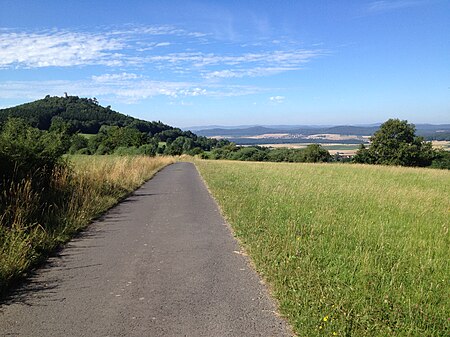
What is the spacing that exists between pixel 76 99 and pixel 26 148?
94.4m

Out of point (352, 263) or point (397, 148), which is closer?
point (352, 263)

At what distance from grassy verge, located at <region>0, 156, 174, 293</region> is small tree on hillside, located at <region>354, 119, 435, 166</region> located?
55.6m

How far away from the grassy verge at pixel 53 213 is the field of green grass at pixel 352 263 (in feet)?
10.9

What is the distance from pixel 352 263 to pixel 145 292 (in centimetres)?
292

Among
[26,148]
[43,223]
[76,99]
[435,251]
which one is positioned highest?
[76,99]

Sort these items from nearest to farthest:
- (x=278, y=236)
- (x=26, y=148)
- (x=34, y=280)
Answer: (x=34, y=280) → (x=278, y=236) → (x=26, y=148)

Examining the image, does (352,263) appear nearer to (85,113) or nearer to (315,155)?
(315,155)

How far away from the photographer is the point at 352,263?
5.41m

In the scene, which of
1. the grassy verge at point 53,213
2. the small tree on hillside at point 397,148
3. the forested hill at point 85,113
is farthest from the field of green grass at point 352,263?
the forested hill at point 85,113

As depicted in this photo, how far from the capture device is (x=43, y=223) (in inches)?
293

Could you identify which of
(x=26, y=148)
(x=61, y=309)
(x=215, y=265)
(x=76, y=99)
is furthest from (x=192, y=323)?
(x=76, y=99)

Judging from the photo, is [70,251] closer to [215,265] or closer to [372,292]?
[215,265]

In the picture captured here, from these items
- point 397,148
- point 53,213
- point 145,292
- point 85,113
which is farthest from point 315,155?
point 145,292

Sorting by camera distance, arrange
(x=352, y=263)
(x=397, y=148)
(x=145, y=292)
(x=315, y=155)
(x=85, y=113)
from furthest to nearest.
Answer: (x=85, y=113), (x=315, y=155), (x=397, y=148), (x=352, y=263), (x=145, y=292)
